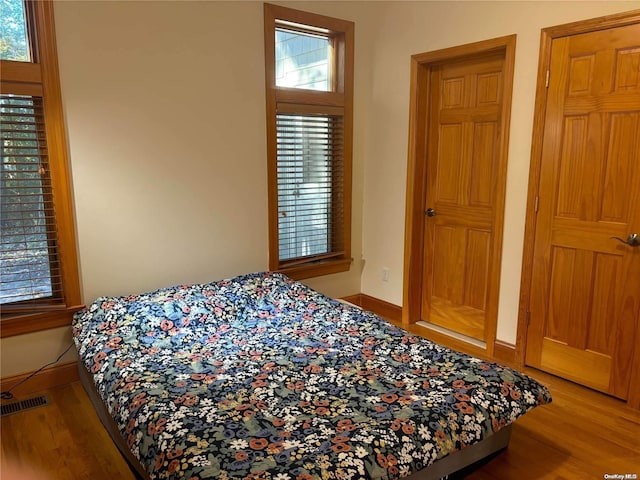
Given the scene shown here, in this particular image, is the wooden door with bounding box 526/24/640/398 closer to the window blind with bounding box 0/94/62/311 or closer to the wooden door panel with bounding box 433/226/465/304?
the wooden door panel with bounding box 433/226/465/304

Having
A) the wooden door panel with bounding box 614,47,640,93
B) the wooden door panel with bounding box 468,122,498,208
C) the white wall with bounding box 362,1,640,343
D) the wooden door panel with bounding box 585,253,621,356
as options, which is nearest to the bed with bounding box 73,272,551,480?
the wooden door panel with bounding box 585,253,621,356

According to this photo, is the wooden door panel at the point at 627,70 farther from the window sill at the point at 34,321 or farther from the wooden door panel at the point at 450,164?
the window sill at the point at 34,321

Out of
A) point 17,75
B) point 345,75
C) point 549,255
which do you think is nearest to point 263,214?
point 345,75

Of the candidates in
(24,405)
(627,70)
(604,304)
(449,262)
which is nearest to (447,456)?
(604,304)

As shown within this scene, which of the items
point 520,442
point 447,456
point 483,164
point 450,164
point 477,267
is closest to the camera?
point 447,456

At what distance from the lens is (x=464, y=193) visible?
349 cm

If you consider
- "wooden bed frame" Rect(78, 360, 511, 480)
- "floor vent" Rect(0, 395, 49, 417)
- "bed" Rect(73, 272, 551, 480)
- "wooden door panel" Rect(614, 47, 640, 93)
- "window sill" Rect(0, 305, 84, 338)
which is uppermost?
"wooden door panel" Rect(614, 47, 640, 93)

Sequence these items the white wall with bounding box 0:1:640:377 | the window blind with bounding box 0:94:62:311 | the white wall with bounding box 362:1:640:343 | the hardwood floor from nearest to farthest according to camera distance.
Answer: the hardwood floor < the window blind with bounding box 0:94:62:311 < the white wall with bounding box 0:1:640:377 < the white wall with bounding box 362:1:640:343

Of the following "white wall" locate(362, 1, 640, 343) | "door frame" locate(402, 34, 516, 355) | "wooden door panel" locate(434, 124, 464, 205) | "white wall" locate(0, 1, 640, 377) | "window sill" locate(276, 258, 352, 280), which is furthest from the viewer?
"window sill" locate(276, 258, 352, 280)

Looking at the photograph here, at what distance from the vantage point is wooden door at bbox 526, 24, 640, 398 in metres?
2.57

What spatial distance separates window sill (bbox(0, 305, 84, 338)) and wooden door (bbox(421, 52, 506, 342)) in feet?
8.30

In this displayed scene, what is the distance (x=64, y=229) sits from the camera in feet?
9.12

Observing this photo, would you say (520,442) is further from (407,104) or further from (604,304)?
(407,104)

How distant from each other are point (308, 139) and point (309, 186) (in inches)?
14.2
